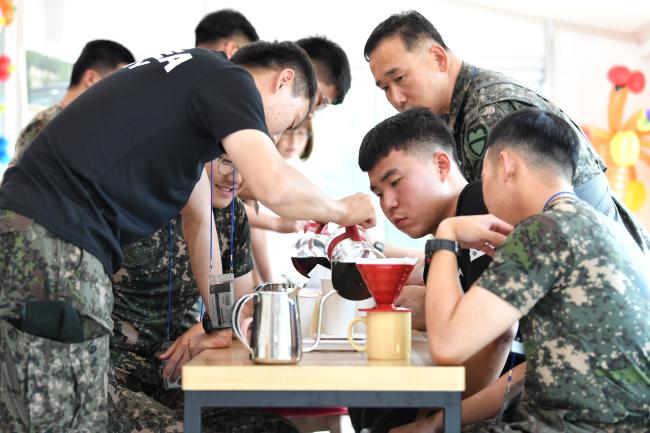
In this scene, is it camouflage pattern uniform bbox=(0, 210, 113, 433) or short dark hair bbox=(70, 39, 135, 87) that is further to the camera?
Result: short dark hair bbox=(70, 39, 135, 87)

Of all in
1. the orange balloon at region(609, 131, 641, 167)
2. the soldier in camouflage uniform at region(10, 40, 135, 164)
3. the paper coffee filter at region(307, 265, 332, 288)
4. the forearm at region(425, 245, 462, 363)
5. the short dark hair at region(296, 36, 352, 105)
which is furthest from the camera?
the orange balloon at region(609, 131, 641, 167)

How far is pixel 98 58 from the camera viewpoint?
4.54m

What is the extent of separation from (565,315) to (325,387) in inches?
19.3

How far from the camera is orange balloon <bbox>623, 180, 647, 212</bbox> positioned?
7270 millimetres

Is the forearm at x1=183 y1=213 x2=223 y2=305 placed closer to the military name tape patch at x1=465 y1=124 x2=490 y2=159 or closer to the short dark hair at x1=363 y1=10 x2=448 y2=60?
the military name tape patch at x1=465 y1=124 x2=490 y2=159

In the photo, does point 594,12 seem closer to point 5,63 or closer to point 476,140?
point 5,63

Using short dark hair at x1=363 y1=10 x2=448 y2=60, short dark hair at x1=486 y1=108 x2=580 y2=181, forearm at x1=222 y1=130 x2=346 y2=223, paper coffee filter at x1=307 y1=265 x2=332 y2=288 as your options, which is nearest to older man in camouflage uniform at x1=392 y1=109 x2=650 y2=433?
short dark hair at x1=486 y1=108 x2=580 y2=181

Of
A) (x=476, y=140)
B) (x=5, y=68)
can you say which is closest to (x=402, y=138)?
(x=476, y=140)

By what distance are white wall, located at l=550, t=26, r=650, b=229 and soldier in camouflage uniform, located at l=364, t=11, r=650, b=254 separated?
478 cm

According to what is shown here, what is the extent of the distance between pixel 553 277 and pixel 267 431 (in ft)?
3.12

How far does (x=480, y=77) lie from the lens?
2.94m

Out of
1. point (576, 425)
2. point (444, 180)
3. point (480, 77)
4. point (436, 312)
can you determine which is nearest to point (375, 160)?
point (444, 180)

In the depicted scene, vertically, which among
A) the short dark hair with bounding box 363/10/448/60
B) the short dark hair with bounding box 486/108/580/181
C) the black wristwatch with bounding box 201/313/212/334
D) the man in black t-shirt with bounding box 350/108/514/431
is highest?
the short dark hair with bounding box 363/10/448/60

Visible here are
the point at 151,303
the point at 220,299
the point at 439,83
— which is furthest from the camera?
the point at 439,83
